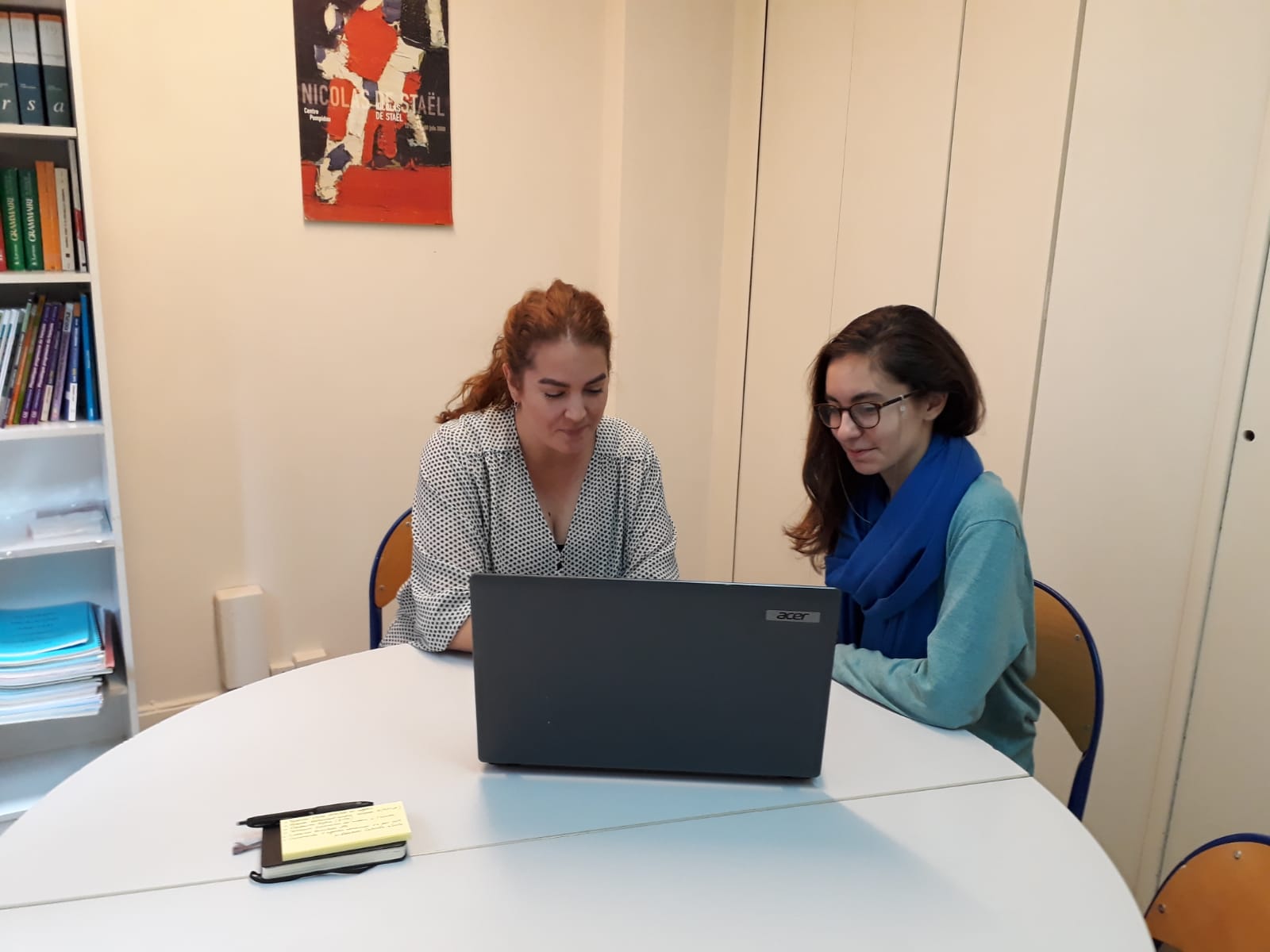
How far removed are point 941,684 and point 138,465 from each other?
7.03 ft

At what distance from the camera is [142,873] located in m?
0.97

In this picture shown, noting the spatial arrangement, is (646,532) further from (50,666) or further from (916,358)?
(50,666)

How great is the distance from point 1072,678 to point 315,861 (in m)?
1.22

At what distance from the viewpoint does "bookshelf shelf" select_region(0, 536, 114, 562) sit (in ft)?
6.64

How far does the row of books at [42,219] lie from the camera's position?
1.98 metres

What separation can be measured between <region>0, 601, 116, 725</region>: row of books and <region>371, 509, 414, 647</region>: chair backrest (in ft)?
2.34

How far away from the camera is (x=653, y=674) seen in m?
1.09

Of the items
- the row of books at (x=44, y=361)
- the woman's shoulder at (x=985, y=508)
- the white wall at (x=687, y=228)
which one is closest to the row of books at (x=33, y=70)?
the row of books at (x=44, y=361)

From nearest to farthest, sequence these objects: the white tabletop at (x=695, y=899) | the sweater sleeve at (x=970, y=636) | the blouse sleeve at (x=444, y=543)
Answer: the white tabletop at (x=695, y=899) < the sweater sleeve at (x=970, y=636) < the blouse sleeve at (x=444, y=543)

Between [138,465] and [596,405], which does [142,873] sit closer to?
[596,405]

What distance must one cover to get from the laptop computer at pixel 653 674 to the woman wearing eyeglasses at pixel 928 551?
0.30m

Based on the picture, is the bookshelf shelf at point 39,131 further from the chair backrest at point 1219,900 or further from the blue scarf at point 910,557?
the chair backrest at point 1219,900

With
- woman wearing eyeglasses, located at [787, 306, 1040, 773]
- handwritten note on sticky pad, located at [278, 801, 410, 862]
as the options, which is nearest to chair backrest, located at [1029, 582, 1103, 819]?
woman wearing eyeglasses, located at [787, 306, 1040, 773]

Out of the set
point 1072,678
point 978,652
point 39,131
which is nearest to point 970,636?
point 978,652
